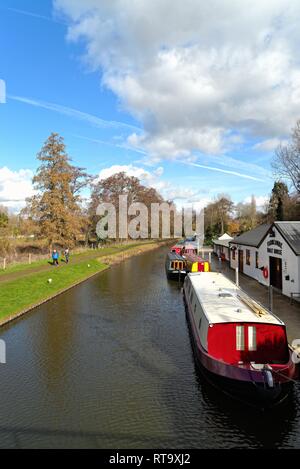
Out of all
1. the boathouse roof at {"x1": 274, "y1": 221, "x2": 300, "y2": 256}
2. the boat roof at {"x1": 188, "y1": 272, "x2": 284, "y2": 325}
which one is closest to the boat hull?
the boat roof at {"x1": 188, "y1": 272, "x2": 284, "y2": 325}

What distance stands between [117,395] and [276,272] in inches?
624

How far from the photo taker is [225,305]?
12.9 m

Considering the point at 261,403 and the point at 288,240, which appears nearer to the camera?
the point at 261,403

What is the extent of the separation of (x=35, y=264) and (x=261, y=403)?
28.8 metres

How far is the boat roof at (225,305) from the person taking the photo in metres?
11.1

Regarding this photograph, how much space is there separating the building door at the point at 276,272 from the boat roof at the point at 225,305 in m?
5.69

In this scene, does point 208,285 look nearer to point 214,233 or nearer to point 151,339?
point 151,339

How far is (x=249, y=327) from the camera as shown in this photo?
1070cm

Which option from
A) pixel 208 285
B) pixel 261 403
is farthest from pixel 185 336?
pixel 261 403

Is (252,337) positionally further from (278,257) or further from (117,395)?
(278,257)

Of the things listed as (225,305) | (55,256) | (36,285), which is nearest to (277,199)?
(55,256)

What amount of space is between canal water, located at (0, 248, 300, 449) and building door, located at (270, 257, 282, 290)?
759cm

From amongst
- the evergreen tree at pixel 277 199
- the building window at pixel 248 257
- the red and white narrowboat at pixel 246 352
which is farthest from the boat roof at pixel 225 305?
the evergreen tree at pixel 277 199

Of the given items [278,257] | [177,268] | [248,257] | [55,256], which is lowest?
[177,268]
